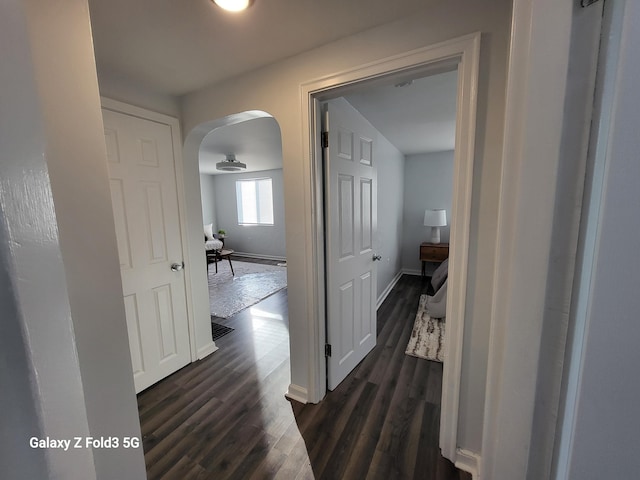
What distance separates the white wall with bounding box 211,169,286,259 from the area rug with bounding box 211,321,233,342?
359 centimetres

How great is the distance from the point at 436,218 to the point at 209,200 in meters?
5.77

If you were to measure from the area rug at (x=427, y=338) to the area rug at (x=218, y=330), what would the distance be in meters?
1.87

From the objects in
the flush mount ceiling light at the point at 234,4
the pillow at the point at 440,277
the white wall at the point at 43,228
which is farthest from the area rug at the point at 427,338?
the flush mount ceiling light at the point at 234,4

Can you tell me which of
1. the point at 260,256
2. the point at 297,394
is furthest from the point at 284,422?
the point at 260,256

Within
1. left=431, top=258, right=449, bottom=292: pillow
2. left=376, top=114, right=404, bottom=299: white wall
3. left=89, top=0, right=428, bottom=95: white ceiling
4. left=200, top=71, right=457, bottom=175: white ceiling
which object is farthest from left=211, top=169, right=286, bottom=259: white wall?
left=89, top=0, right=428, bottom=95: white ceiling

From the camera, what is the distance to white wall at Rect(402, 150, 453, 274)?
448 centimetres

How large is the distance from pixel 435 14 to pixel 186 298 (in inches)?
97.1

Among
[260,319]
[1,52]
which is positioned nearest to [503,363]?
[1,52]

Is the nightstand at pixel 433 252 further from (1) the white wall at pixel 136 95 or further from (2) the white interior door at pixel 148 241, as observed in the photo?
(1) the white wall at pixel 136 95

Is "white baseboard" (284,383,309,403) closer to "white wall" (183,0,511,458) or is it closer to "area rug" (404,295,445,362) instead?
"white wall" (183,0,511,458)

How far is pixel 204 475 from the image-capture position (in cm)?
133

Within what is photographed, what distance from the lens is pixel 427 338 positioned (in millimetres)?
2627

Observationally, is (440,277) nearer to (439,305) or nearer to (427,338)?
(439,305)

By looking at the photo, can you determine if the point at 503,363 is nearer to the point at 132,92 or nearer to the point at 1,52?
the point at 1,52
